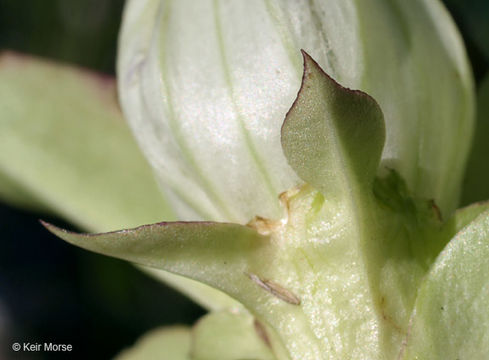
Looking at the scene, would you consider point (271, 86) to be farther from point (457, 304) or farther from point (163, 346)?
point (163, 346)

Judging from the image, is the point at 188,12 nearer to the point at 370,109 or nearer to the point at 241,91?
the point at 241,91

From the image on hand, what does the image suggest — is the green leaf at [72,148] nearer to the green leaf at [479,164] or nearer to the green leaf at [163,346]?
the green leaf at [163,346]

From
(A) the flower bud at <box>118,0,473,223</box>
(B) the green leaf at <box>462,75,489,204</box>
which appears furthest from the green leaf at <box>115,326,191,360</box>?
(B) the green leaf at <box>462,75,489,204</box>

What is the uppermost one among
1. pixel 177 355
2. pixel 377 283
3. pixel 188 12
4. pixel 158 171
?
pixel 188 12

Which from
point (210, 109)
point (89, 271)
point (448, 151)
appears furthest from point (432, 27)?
point (89, 271)

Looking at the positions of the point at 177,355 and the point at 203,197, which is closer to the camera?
the point at 203,197

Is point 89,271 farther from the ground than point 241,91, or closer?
closer

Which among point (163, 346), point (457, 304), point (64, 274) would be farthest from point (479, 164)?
point (64, 274)
